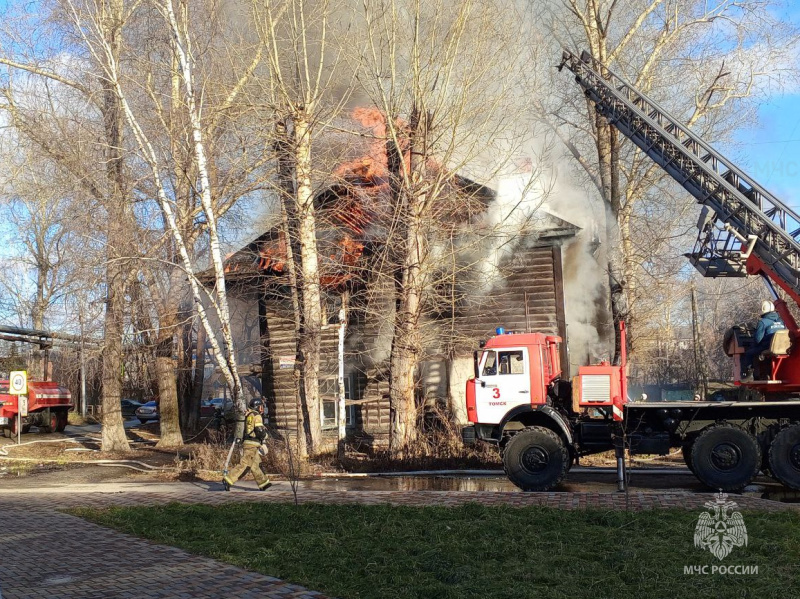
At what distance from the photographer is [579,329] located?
1995cm

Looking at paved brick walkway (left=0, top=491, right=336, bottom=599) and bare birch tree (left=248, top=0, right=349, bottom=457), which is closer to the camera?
paved brick walkway (left=0, top=491, right=336, bottom=599)

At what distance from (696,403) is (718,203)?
3.42 metres

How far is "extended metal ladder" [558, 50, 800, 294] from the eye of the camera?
11.6 metres

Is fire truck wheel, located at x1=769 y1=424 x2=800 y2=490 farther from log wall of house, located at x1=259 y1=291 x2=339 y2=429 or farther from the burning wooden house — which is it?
log wall of house, located at x1=259 y1=291 x2=339 y2=429

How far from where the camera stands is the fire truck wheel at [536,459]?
11.8 m

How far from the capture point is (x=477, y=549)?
7.01 meters

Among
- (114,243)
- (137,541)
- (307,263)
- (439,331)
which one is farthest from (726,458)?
(114,243)

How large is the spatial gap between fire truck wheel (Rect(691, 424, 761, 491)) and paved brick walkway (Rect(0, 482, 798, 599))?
1.26 metres

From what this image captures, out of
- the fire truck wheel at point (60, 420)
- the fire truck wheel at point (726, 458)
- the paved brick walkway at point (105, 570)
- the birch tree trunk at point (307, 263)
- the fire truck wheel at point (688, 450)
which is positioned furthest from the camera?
the fire truck wheel at point (60, 420)

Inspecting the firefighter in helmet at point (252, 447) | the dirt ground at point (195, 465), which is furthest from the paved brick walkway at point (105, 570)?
the dirt ground at point (195, 465)

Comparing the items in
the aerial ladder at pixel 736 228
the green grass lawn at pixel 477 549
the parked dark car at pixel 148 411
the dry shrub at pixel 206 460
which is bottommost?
the green grass lawn at pixel 477 549

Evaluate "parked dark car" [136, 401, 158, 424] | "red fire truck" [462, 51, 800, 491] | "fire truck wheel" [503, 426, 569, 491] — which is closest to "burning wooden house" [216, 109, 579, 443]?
"red fire truck" [462, 51, 800, 491]

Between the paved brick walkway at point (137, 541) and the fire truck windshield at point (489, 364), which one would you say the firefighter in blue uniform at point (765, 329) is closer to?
the paved brick walkway at point (137, 541)

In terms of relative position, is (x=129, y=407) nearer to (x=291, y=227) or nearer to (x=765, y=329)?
(x=291, y=227)
